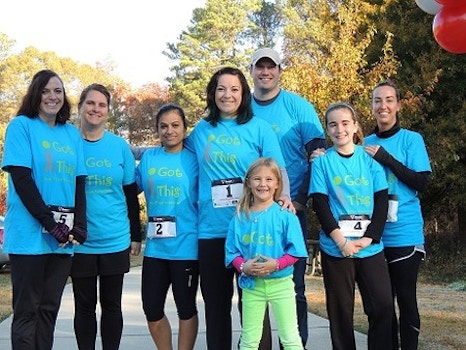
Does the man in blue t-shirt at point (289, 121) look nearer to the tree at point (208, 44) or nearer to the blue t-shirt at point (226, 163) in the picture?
the blue t-shirt at point (226, 163)

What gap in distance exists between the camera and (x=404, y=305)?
14.8 ft

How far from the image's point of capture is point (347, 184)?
13.7 feet

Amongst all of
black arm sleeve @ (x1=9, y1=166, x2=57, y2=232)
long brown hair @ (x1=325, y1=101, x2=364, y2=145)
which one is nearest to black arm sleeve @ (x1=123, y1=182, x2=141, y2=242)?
black arm sleeve @ (x1=9, y1=166, x2=57, y2=232)

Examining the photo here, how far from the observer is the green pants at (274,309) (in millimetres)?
4090

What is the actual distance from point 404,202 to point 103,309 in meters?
2.15

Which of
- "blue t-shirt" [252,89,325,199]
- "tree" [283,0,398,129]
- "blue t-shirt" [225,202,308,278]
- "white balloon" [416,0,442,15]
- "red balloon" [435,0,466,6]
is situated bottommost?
"blue t-shirt" [225,202,308,278]

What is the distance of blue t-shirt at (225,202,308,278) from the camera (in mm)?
4047

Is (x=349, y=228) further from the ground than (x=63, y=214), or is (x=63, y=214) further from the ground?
(x=63, y=214)

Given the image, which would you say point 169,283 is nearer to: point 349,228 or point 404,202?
point 349,228

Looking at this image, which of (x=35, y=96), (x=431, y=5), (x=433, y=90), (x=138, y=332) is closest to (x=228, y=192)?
(x=35, y=96)

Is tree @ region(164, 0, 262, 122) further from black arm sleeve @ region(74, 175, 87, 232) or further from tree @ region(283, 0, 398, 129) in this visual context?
black arm sleeve @ region(74, 175, 87, 232)

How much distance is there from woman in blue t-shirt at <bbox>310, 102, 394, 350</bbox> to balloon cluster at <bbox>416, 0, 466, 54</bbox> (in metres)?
1.34

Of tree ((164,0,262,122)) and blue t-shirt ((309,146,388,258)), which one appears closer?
blue t-shirt ((309,146,388,258))

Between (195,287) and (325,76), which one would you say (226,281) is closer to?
(195,287)
